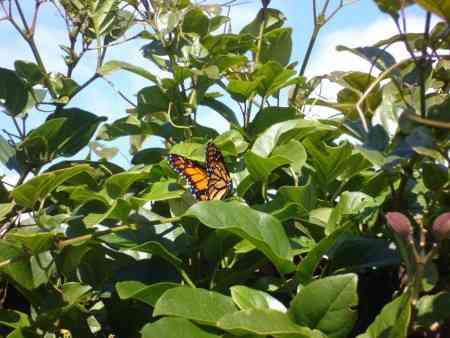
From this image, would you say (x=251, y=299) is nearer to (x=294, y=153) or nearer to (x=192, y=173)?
(x=294, y=153)

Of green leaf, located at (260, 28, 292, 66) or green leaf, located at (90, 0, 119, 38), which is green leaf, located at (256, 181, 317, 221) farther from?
green leaf, located at (90, 0, 119, 38)

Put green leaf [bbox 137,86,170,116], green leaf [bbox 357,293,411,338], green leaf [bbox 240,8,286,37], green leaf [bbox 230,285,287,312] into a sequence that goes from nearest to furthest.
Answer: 1. green leaf [bbox 357,293,411,338]
2. green leaf [bbox 230,285,287,312]
3. green leaf [bbox 137,86,170,116]
4. green leaf [bbox 240,8,286,37]

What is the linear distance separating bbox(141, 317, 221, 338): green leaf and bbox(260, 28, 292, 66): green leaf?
2.60ft

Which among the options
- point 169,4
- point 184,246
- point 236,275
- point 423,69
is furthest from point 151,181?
point 423,69

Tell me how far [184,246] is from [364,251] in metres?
0.30

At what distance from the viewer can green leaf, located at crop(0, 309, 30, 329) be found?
1300 mm

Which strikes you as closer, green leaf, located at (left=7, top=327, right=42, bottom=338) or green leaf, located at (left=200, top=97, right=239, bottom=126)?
green leaf, located at (left=7, top=327, right=42, bottom=338)

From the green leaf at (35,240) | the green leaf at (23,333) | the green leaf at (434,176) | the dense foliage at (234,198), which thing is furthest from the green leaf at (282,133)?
the green leaf at (23,333)

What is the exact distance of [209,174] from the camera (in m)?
1.33

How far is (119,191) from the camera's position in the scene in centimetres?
124

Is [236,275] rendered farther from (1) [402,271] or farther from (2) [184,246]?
(1) [402,271]

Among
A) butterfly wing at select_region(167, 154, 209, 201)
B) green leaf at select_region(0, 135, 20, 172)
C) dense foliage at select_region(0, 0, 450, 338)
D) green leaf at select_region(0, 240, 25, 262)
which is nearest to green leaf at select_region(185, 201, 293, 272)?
dense foliage at select_region(0, 0, 450, 338)

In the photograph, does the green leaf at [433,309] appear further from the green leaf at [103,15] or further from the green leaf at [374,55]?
the green leaf at [103,15]

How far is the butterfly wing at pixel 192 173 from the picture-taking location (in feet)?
4.31
